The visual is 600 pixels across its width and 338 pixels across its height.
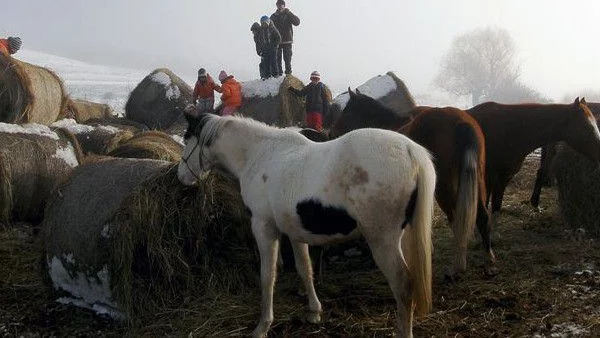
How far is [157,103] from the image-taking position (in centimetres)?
1348

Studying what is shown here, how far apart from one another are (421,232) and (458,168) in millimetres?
1647

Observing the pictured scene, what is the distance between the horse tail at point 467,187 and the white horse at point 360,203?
4.05 feet

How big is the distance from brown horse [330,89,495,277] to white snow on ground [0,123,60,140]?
478 centimetres

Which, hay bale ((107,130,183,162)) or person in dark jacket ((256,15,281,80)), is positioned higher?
person in dark jacket ((256,15,281,80))

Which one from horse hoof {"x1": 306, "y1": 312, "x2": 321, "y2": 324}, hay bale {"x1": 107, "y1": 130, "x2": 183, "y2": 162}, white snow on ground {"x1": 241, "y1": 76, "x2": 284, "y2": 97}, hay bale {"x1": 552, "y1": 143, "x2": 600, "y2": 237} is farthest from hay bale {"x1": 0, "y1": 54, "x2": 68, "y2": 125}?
hay bale {"x1": 552, "y1": 143, "x2": 600, "y2": 237}

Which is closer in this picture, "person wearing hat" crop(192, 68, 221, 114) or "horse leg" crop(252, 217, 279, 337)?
"horse leg" crop(252, 217, 279, 337)

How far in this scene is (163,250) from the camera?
4680 millimetres

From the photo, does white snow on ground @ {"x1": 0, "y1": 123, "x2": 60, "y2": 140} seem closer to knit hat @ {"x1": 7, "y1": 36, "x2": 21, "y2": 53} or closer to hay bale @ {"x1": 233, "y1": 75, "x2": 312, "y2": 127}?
knit hat @ {"x1": 7, "y1": 36, "x2": 21, "y2": 53}

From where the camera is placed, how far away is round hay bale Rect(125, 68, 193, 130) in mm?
13406

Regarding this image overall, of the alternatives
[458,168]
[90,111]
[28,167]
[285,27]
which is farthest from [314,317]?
Answer: [90,111]

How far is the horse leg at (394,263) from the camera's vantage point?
3.63 meters

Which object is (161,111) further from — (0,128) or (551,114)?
(551,114)

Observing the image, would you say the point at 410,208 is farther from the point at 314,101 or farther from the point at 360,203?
the point at 314,101

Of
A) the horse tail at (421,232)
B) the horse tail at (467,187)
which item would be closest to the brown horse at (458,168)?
the horse tail at (467,187)
